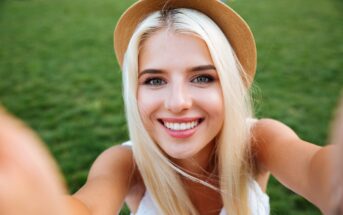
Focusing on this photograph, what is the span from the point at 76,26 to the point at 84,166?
5928 millimetres

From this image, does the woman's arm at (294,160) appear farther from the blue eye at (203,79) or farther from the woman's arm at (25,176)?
the woman's arm at (25,176)

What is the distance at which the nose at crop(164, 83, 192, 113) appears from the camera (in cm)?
156

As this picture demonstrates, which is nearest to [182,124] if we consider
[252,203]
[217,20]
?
[217,20]

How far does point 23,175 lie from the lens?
74 centimetres

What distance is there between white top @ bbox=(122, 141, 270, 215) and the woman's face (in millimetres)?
410

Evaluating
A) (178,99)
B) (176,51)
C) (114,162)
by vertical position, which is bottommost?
(114,162)

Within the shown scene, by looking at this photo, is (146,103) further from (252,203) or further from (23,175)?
(23,175)

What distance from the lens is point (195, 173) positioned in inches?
75.6

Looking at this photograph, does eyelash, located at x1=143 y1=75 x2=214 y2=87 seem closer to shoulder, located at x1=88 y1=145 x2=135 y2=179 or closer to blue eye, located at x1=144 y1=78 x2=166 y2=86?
blue eye, located at x1=144 y1=78 x2=166 y2=86

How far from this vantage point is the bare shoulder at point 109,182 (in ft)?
4.88

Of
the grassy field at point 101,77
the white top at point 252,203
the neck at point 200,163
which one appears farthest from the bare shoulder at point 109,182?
the grassy field at point 101,77

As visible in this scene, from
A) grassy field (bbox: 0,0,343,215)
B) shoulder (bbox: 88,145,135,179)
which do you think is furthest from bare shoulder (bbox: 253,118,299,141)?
shoulder (bbox: 88,145,135,179)

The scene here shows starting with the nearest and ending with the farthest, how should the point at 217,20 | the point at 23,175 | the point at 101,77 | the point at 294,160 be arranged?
the point at 23,175, the point at 294,160, the point at 217,20, the point at 101,77

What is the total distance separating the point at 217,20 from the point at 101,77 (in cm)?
397
